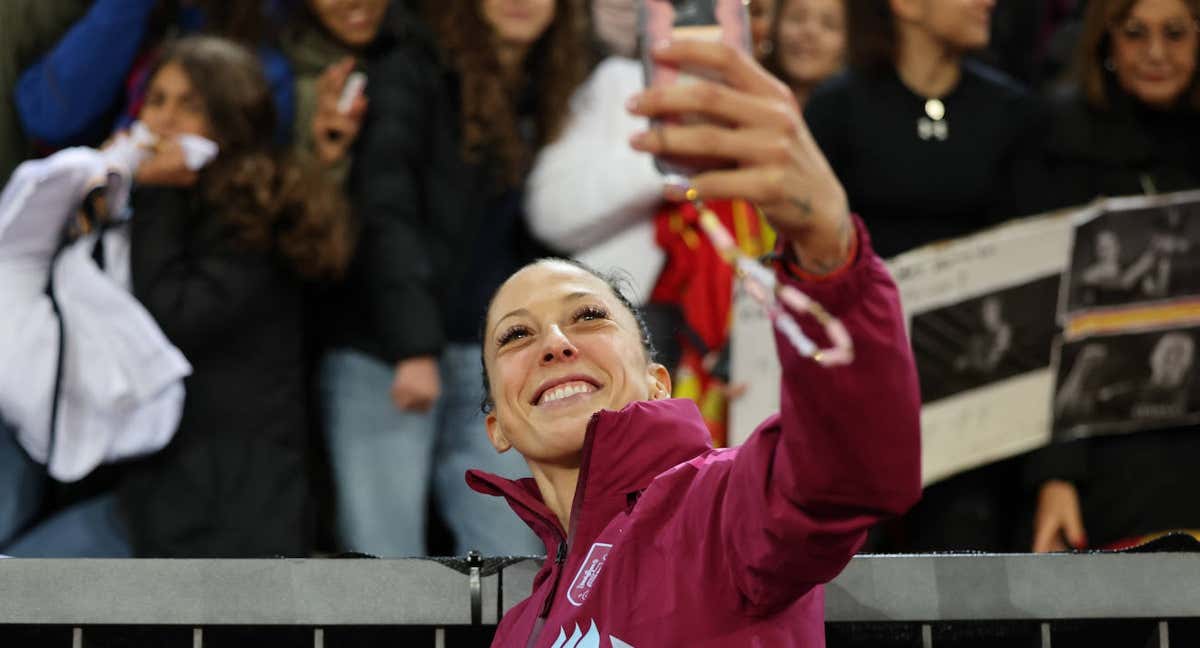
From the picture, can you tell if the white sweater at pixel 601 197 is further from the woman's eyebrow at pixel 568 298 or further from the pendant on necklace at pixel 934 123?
the woman's eyebrow at pixel 568 298

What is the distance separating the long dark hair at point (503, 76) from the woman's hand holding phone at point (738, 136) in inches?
101

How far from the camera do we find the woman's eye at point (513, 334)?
249cm

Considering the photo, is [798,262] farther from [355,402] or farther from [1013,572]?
[355,402]

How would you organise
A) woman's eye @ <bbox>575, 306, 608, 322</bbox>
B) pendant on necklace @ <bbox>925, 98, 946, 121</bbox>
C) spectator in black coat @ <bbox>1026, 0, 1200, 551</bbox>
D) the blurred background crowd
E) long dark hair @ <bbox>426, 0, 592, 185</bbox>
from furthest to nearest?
long dark hair @ <bbox>426, 0, 592, 185</bbox> < pendant on necklace @ <bbox>925, 98, 946, 121</bbox> < spectator in black coat @ <bbox>1026, 0, 1200, 551</bbox> < the blurred background crowd < woman's eye @ <bbox>575, 306, 608, 322</bbox>

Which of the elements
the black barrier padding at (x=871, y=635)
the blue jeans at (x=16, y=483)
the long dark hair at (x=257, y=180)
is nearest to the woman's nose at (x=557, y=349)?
the black barrier padding at (x=871, y=635)

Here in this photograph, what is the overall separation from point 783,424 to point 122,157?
2449 millimetres

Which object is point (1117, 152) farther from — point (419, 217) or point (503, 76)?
point (419, 217)

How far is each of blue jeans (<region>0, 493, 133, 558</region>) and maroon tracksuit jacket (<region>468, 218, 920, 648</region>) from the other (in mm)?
1347

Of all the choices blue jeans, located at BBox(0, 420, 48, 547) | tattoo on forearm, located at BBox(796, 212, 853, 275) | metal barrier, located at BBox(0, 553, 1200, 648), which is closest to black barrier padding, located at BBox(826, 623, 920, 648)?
metal barrier, located at BBox(0, 553, 1200, 648)

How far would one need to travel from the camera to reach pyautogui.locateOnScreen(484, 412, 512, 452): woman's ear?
8.42 ft

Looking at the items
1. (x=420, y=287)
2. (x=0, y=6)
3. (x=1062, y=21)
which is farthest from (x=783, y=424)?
(x=1062, y=21)

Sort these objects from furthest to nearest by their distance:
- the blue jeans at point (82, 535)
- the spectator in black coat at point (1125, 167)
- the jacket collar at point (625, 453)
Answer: the spectator in black coat at point (1125, 167) < the blue jeans at point (82, 535) < the jacket collar at point (625, 453)

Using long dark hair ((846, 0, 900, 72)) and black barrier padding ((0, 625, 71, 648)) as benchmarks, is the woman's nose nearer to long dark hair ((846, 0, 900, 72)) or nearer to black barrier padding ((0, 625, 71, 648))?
black barrier padding ((0, 625, 71, 648))

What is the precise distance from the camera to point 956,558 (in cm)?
239
